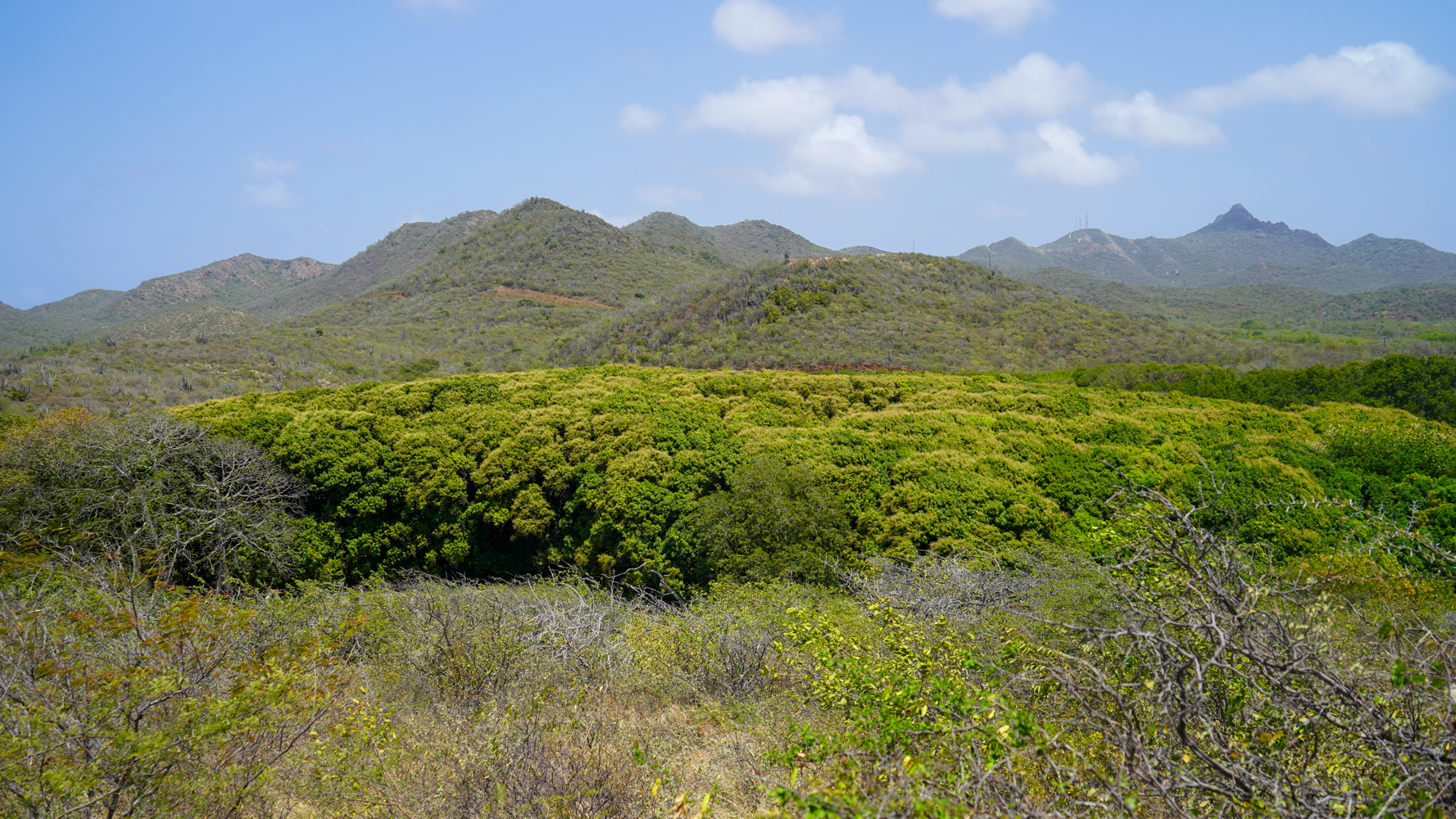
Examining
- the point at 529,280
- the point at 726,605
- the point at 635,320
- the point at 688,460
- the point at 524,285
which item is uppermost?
the point at 529,280

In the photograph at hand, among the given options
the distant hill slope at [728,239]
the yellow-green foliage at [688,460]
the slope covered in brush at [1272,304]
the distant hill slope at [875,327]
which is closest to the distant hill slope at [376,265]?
the distant hill slope at [728,239]

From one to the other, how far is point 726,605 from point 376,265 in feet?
300

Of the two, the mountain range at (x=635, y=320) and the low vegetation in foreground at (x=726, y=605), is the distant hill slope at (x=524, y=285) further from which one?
the low vegetation in foreground at (x=726, y=605)

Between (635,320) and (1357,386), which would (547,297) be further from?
(1357,386)

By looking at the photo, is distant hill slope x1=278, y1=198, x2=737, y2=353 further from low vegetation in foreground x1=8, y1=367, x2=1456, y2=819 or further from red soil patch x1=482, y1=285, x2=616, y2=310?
low vegetation in foreground x1=8, y1=367, x2=1456, y2=819

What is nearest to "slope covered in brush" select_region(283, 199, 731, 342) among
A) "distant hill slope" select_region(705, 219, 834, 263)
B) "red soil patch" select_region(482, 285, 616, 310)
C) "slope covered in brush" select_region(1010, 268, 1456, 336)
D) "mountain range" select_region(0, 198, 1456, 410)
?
"red soil patch" select_region(482, 285, 616, 310)

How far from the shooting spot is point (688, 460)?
9.80 meters

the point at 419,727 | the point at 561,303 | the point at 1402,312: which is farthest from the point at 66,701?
the point at 1402,312

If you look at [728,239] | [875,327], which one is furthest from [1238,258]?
[875,327]

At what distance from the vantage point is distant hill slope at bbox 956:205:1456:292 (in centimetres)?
11800

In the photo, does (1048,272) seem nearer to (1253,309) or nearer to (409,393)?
(1253,309)

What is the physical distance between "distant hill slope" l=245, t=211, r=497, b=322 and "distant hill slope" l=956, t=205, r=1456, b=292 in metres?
93.8

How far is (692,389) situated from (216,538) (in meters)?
8.33

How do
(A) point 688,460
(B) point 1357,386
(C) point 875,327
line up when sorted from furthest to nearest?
1. (C) point 875,327
2. (B) point 1357,386
3. (A) point 688,460
